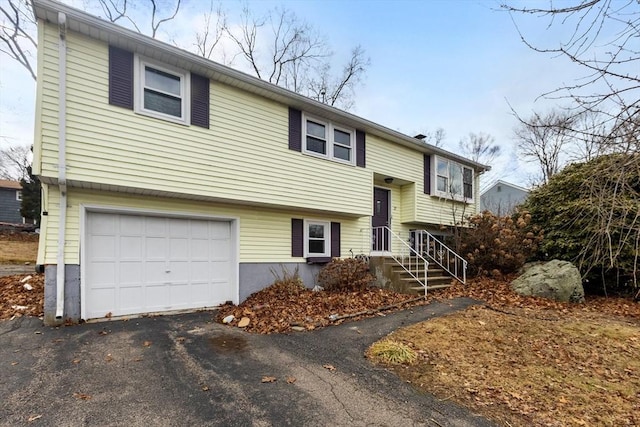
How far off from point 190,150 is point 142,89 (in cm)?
148

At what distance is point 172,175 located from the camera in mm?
6699

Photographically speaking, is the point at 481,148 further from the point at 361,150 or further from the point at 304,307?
the point at 304,307

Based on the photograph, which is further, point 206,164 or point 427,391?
point 206,164

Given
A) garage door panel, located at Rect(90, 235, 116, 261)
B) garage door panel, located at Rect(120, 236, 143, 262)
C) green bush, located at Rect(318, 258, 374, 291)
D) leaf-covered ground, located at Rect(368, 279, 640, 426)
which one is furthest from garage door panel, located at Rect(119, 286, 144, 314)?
leaf-covered ground, located at Rect(368, 279, 640, 426)

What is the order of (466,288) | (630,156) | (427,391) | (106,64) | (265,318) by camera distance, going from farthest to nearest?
1. (466,288)
2. (265,318)
3. (106,64)
4. (427,391)
5. (630,156)

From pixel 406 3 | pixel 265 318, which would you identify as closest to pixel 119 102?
pixel 265 318

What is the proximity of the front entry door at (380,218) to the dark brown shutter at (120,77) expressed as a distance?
321 inches

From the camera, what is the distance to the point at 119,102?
20.5 feet

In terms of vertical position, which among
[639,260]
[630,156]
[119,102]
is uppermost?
[119,102]

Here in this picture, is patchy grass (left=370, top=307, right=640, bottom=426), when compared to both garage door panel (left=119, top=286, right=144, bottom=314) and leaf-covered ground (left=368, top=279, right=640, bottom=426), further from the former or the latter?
garage door panel (left=119, top=286, right=144, bottom=314)

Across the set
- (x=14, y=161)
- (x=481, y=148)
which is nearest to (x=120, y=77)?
(x=481, y=148)

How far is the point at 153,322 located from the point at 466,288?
806 centimetres

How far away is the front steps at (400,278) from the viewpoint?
8977 mm

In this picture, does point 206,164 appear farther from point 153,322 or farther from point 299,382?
point 299,382
